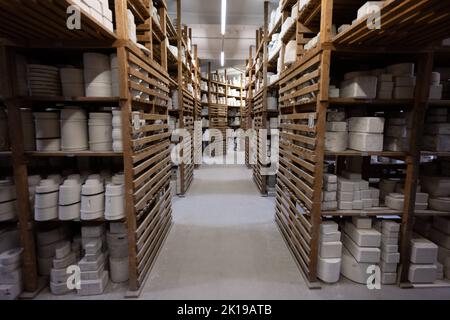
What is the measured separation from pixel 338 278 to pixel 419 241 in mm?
850

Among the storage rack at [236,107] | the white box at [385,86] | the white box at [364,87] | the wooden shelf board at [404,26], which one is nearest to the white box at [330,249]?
the white box at [364,87]

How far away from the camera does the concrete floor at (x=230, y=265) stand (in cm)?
219

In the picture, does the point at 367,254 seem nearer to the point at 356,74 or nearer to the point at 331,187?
the point at 331,187

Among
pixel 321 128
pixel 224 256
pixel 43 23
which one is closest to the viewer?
pixel 43 23

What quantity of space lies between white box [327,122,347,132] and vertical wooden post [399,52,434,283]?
585mm

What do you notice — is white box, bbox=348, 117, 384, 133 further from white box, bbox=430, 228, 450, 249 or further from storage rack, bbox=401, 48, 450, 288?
white box, bbox=430, 228, 450, 249

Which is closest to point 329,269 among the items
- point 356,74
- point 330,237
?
point 330,237

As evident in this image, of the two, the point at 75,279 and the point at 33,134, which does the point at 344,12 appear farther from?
the point at 75,279

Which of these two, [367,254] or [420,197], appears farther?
[420,197]

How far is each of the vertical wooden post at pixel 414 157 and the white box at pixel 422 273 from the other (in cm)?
4

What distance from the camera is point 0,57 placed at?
6.34ft

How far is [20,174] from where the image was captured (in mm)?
2072

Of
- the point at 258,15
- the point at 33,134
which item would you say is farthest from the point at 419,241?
the point at 258,15

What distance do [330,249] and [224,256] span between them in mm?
1144
